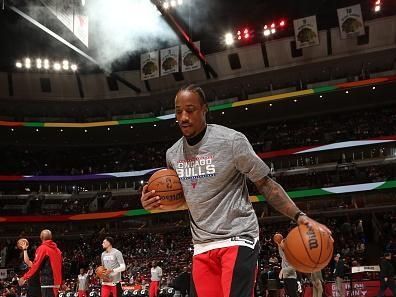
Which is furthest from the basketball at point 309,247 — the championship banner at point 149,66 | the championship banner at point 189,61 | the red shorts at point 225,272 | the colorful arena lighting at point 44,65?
the colorful arena lighting at point 44,65

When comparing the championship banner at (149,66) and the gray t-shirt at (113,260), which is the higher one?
the championship banner at (149,66)

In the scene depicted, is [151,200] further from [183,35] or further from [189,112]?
[183,35]

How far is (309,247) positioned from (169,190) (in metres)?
0.95

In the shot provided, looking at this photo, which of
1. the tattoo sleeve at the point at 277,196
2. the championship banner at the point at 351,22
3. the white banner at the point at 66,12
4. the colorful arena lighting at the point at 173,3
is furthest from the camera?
the championship banner at the point at 351,22

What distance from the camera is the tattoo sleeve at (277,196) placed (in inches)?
112

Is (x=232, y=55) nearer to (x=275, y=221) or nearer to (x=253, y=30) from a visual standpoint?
(x=253, y=30)

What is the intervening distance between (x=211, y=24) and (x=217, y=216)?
3283 cm

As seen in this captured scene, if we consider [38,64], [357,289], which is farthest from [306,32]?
[38,64]

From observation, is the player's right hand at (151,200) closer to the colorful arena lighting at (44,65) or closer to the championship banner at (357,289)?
the championship banner at (357,289)

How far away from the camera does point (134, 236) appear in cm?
3306

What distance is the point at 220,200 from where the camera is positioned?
2900mm

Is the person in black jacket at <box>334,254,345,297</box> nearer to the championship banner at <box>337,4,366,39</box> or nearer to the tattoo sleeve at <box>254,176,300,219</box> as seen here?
the tattoo sleeve at <box>254,176,300,219</box>

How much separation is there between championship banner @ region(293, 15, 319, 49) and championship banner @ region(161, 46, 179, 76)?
27.8 ft

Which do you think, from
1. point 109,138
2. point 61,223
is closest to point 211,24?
point 109,138
